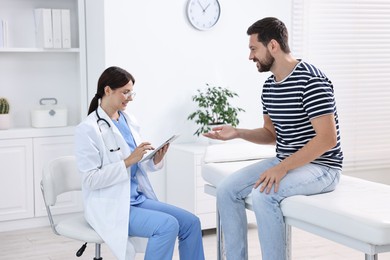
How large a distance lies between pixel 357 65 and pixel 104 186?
10.2 feet

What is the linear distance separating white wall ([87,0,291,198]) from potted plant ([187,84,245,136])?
12 centimetres

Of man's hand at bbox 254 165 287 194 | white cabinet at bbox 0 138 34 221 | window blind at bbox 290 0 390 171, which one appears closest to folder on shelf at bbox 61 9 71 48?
white cabinet at bbox 0 138 34 221

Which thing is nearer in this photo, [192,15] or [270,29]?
[270,29]

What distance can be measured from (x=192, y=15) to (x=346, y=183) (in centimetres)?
201

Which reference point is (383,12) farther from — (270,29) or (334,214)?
(334,214)

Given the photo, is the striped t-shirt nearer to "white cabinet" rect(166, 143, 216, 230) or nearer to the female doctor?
the female doctor

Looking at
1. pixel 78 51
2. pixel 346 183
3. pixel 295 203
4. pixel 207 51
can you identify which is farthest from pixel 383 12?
pixel 295 203

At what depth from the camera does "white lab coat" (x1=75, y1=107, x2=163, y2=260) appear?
2615 mm

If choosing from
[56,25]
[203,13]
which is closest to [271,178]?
[203,13]

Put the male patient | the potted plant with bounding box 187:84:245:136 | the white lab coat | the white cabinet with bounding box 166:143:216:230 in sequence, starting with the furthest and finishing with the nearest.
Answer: the potted plant with bounding box 187:84:245:136, the white cabinet with bounding box 166:143:216:230, the white lab coat, the male patient

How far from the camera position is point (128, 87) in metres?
2.78

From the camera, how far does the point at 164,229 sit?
8.54ft

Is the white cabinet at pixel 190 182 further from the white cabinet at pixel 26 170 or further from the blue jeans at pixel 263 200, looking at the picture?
the blue jeans at pixel 263 200

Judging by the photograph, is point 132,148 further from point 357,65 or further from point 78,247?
point 357,65
